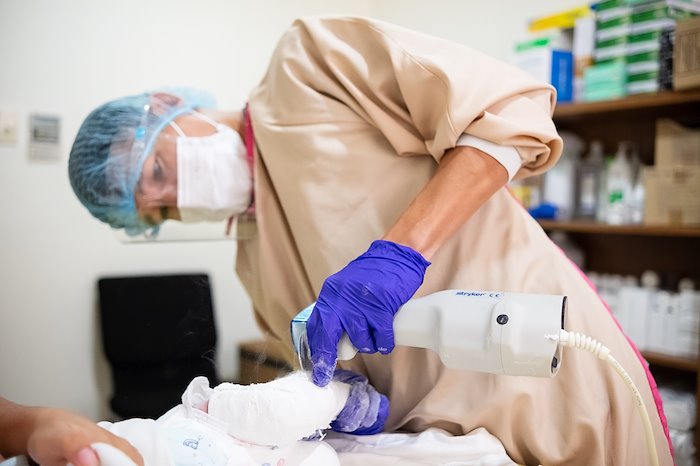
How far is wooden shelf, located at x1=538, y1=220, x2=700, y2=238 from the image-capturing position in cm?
201

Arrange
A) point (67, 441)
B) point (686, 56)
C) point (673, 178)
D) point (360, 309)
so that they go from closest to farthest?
point (67, 441) < point (360, 309) < point (686, 56) < point (673, 178)

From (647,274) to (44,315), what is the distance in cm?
211

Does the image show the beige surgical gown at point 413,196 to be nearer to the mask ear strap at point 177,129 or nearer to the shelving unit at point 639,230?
the mask ear strap at point 177,129

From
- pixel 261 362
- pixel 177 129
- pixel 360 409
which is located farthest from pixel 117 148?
pixel 360 409

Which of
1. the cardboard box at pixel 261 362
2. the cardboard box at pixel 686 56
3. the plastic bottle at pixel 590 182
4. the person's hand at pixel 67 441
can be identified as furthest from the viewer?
the plastic bottle at pixel 590 182

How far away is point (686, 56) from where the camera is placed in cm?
188

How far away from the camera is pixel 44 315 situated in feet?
2.68

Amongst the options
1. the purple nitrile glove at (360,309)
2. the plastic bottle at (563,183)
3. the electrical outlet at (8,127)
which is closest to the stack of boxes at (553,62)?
the plastic bottle at (563,183)

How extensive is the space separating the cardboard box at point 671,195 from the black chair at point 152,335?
175 cm

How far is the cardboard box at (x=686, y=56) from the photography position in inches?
71.9

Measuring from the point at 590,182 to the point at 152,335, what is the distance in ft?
Result: 6.51

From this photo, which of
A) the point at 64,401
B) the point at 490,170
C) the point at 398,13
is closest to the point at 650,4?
the point at 398,13

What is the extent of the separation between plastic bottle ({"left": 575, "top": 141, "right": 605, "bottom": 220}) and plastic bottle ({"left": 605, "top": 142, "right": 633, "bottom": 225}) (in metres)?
0.06

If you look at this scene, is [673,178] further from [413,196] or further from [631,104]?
[413,196]
